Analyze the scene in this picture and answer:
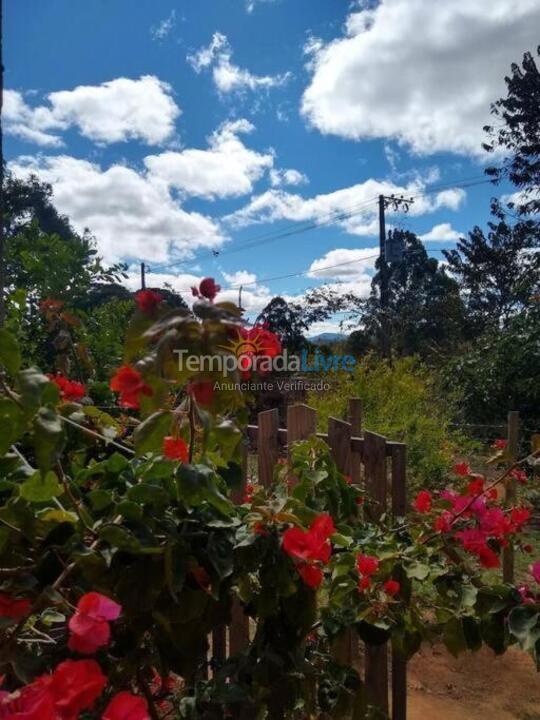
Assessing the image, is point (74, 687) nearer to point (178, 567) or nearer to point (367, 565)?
point (178, 567)

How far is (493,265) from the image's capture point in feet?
49.2

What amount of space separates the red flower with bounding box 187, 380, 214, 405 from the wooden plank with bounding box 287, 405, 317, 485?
143 cm

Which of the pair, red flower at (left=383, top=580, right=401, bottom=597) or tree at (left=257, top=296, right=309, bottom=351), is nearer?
red flower at (left=383, top=580, right=401, bottom=597)

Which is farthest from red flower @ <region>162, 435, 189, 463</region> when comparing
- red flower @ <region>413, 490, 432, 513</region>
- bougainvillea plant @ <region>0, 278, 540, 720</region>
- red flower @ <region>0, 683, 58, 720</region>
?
red flower @ <region>413, 490, 432, 513</region>

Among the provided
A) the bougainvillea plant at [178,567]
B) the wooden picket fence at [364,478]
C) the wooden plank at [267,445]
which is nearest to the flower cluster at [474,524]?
the bougainvillea plant at [178,567]

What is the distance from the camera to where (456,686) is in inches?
84.2

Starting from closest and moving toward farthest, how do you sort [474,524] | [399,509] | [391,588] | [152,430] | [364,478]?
1. [152,430]
2. [391,588]
3. [474,524]
4. [399,509]
5. [364,478]

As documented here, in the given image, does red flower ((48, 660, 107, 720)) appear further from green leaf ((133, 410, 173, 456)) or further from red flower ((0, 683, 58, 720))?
green leaf ((133, 410, 173, 456))

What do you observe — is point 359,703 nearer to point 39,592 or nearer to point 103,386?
point 39,592

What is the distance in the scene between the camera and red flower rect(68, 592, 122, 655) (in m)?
0.51

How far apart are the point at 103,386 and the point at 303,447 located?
2.40 ft

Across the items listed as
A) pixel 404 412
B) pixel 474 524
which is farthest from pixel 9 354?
pixel 404 412

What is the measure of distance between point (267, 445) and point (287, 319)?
8937 mm

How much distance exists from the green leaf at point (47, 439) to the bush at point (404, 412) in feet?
10.8
